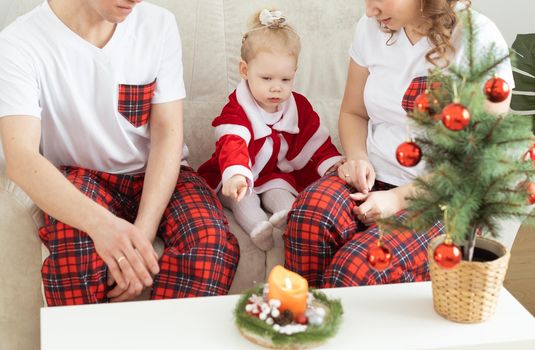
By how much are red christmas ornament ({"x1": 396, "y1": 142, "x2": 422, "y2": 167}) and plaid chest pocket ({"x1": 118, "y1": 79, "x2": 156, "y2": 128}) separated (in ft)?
2.57

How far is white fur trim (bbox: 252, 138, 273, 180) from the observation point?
87.0 inches

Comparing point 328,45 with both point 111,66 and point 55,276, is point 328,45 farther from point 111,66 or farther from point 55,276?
point 55,276

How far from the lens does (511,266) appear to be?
272cm

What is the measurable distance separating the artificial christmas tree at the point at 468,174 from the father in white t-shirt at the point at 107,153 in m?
0.59

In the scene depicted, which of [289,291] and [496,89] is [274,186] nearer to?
[289,291]

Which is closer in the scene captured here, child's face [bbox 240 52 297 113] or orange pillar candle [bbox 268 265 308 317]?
orange pillar candle [bbox 268 265 308 317]

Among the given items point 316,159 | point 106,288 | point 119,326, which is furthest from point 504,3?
point 119,326

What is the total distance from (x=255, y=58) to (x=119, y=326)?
2.93 feet

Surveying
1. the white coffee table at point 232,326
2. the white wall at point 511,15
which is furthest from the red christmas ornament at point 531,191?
the white wall at point 511,15

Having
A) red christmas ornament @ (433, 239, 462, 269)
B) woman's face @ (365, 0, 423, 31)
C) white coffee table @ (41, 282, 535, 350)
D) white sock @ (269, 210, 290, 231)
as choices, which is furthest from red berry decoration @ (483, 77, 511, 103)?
white sock @ (269, 210, 290, 231)

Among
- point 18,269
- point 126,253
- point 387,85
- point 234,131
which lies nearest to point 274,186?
point 234,131

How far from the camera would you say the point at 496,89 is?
4.70 ft

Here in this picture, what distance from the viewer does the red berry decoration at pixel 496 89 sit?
4.69 feet

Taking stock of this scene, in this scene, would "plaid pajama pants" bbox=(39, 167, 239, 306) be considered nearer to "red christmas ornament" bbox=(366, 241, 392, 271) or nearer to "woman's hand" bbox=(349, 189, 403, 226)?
"woman's hand" bbox=(349, 189, 403, 226)
